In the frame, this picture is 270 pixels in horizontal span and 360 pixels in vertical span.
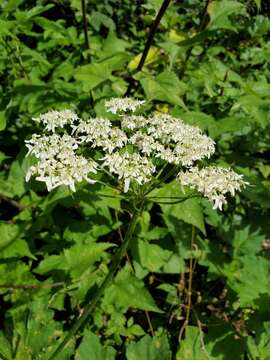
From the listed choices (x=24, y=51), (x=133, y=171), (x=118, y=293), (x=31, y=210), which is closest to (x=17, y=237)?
(x=31, y=210)


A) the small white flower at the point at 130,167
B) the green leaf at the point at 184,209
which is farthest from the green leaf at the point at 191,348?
the small white flower at the point at 130,167

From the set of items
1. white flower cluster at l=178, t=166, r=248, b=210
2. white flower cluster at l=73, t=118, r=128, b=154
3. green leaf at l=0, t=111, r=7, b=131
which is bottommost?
green leaf at l=0, t=111, r=7, b=131

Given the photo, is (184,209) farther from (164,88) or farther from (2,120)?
(2,120)

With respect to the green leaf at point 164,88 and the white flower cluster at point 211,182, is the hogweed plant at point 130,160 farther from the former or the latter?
the green leaf at point 164,88

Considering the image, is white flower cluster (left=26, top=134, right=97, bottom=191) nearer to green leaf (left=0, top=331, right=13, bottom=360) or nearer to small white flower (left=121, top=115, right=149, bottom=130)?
small white flower (left=121, top=115, right=149, bottom=130)

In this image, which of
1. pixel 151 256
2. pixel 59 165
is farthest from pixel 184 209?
pixel 59 165

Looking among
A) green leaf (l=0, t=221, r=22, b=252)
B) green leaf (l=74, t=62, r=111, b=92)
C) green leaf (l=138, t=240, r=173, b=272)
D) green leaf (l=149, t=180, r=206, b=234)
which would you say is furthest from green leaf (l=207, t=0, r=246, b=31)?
green leaf (l=0, t=221, r=22, b=252)

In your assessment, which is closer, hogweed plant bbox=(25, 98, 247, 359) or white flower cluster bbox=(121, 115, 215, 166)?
hogweed plant bbox=(25, 98, 247, 359)
